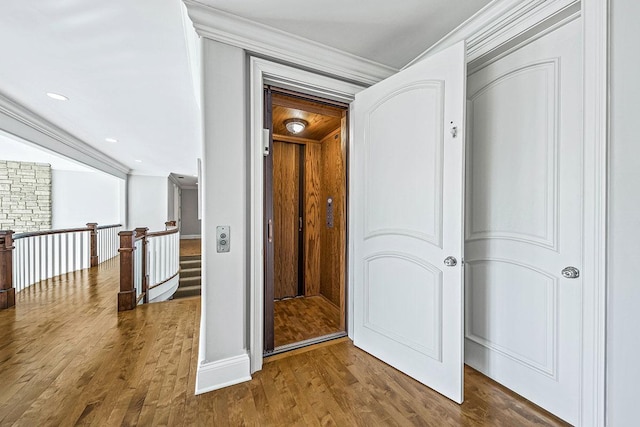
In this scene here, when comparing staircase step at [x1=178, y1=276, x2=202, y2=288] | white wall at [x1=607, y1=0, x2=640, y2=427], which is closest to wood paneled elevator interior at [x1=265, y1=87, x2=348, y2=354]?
white wall at [x1=607, y1=0, x2=640, y2=427]

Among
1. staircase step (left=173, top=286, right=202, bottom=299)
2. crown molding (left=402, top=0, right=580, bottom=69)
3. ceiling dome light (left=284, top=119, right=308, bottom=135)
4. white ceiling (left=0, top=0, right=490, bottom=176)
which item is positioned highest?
white ceiling (left=0, top=0, right=490, bottom=176)

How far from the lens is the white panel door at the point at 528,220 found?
4.29 feet

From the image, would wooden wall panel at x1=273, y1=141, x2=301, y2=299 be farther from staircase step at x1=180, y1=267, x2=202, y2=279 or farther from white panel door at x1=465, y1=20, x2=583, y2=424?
staircase step at x1=180, y1=267, x2=202, y2=279

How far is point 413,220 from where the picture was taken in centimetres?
169

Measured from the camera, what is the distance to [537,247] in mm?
1438

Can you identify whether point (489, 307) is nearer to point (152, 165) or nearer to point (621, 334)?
point (621, 334)

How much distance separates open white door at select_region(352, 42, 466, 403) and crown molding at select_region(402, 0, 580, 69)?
29cm

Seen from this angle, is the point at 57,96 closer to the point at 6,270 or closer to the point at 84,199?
the point at 6,270

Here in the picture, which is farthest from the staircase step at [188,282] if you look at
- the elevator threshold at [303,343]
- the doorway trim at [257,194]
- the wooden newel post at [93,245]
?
the doorway trim at [257,194]

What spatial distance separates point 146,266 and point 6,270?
4.28ft

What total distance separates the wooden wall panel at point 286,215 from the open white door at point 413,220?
1.30m

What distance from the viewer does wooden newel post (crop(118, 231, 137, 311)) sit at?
285 cm

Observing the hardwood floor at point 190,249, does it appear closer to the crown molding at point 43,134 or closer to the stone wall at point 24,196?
the crown molding at point 43,134

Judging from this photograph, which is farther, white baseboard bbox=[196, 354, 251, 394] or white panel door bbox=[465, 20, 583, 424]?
white baseboard bbox=[196, 354, 251, 394]
